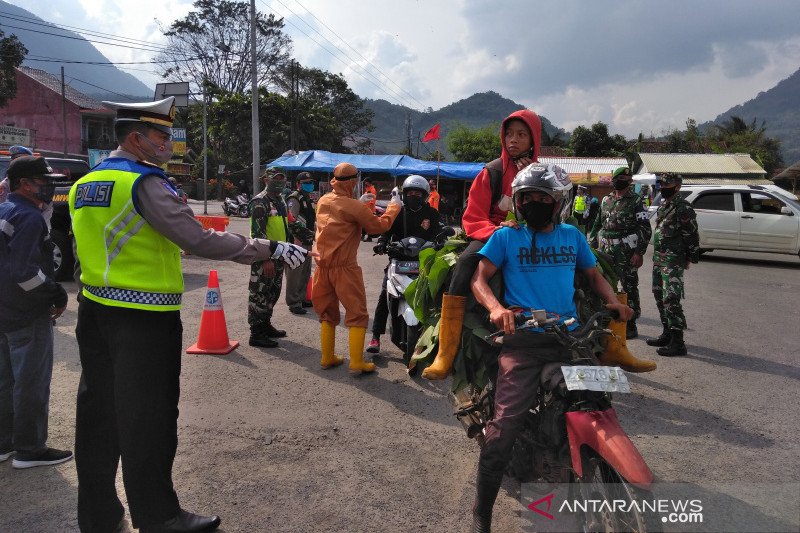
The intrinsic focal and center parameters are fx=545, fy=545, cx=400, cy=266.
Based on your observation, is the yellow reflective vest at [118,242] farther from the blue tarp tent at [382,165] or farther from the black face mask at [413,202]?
the blue tarp tent at [382,165]

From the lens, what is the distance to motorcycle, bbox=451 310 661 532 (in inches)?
84.2

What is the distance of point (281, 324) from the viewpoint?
283 inches

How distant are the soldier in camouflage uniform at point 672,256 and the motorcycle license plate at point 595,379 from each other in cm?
423

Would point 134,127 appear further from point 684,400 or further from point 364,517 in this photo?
point 684,400

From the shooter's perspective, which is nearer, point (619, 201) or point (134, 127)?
point (134, 127)

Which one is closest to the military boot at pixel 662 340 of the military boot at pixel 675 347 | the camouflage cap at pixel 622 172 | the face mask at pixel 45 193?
the military boot at pixel 675 347

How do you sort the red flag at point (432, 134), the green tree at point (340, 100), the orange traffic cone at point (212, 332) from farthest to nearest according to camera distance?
the green tree at point (340, 100) → the red flag at point (432, 134) → the orange traffic cone at point (212, 332)

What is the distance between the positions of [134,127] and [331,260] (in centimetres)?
266

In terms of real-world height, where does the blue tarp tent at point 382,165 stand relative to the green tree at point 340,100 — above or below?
below

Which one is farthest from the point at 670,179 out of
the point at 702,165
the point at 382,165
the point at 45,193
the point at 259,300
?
the point at 702,165

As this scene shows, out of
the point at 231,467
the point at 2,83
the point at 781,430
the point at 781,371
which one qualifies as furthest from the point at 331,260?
the point at 2,83

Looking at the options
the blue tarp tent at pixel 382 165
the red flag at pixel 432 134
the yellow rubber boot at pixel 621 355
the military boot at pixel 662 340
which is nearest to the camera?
the yellow rubber boot at pixel 621 355

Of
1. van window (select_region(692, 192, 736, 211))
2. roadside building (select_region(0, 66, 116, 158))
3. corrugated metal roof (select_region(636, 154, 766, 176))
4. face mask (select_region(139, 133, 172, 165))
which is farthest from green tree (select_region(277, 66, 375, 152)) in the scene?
face mask (select_region(139, 133, 172, 165))

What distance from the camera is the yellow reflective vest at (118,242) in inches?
98.0
